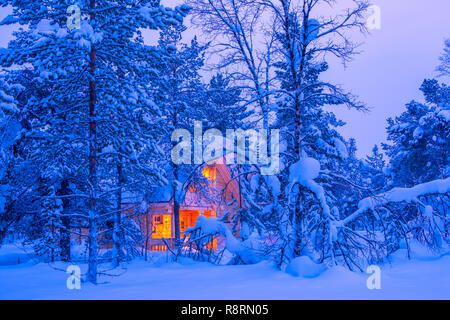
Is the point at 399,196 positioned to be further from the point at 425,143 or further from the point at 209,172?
the point at 209,172

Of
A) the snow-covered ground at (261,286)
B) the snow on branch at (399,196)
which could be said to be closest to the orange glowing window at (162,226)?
the snow-covered ground at (261,286)

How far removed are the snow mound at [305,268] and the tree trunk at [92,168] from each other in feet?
15.1

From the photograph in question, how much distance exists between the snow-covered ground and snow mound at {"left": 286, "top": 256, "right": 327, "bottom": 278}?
0.26 meters

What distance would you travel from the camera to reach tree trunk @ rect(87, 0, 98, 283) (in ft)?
27.3

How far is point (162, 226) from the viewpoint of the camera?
25000mm

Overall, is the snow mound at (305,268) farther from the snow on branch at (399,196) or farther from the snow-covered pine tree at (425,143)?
the snow-covered pine tree at (425,143)

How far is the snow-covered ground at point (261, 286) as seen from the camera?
6.33 metres

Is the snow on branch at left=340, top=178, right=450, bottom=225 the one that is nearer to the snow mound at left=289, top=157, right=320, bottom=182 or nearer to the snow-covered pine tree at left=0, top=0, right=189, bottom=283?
the snow mound at left=289, top=157, right=320, bottom=182

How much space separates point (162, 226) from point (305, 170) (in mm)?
17762

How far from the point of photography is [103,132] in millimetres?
8797

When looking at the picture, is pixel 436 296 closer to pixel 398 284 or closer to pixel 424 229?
pixel 398 284

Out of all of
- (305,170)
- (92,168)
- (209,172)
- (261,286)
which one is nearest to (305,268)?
(261,286)

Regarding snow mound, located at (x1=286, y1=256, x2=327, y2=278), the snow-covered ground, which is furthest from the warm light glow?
snow mound, located at (x1=286, y1=256, x2=327, y2=278)

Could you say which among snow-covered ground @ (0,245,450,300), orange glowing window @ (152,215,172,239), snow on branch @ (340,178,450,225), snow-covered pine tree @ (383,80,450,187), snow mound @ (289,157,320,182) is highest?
snow-covered pine tree @ (383,80,450,187)
